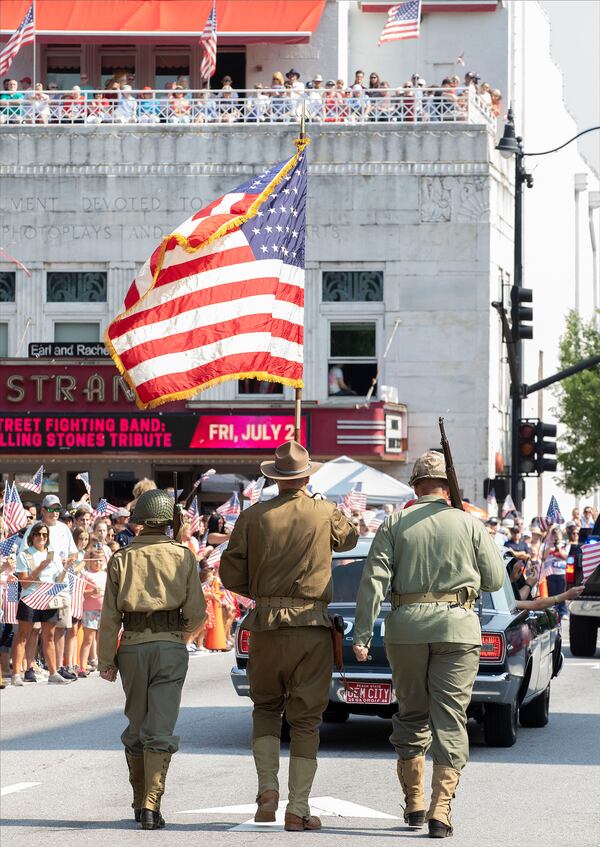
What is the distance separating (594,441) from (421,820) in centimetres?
4451

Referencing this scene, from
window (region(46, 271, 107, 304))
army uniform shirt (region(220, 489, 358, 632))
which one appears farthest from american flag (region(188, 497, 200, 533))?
window (region(46, 271, 107, 304))

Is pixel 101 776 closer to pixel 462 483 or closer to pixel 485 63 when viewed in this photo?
pixel 462 483

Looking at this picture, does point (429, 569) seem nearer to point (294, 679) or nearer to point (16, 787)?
point (294, 679)

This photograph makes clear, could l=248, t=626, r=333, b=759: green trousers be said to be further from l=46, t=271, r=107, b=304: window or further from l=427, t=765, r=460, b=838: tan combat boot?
l=46, t=271, r=107, b=304: window

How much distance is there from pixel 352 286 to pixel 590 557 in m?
17.1

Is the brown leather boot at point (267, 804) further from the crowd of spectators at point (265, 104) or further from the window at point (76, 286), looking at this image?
the window at point (76, 286)

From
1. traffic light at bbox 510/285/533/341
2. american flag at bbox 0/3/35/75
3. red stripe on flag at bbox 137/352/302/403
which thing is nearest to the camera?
red stripe on flag at bbox 137/352/302/403

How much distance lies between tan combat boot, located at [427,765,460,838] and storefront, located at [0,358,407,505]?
89.9 ft

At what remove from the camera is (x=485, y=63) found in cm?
4853

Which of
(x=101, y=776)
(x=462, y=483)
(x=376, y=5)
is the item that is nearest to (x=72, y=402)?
(x=462, y=483)

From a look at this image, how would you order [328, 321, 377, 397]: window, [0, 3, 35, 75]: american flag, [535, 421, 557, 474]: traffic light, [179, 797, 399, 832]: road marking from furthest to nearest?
[328, 321, 377, 397]: window → [0, 3, 35, 75]: american flag → [535, 421, 557, 474]: traffic light → [179, 797, 399, 832]: road marking

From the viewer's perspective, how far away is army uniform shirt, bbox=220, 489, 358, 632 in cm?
961

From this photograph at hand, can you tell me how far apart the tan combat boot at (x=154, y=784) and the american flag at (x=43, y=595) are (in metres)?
9.05

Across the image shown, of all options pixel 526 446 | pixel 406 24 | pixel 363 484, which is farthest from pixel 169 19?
pixel 526 446
